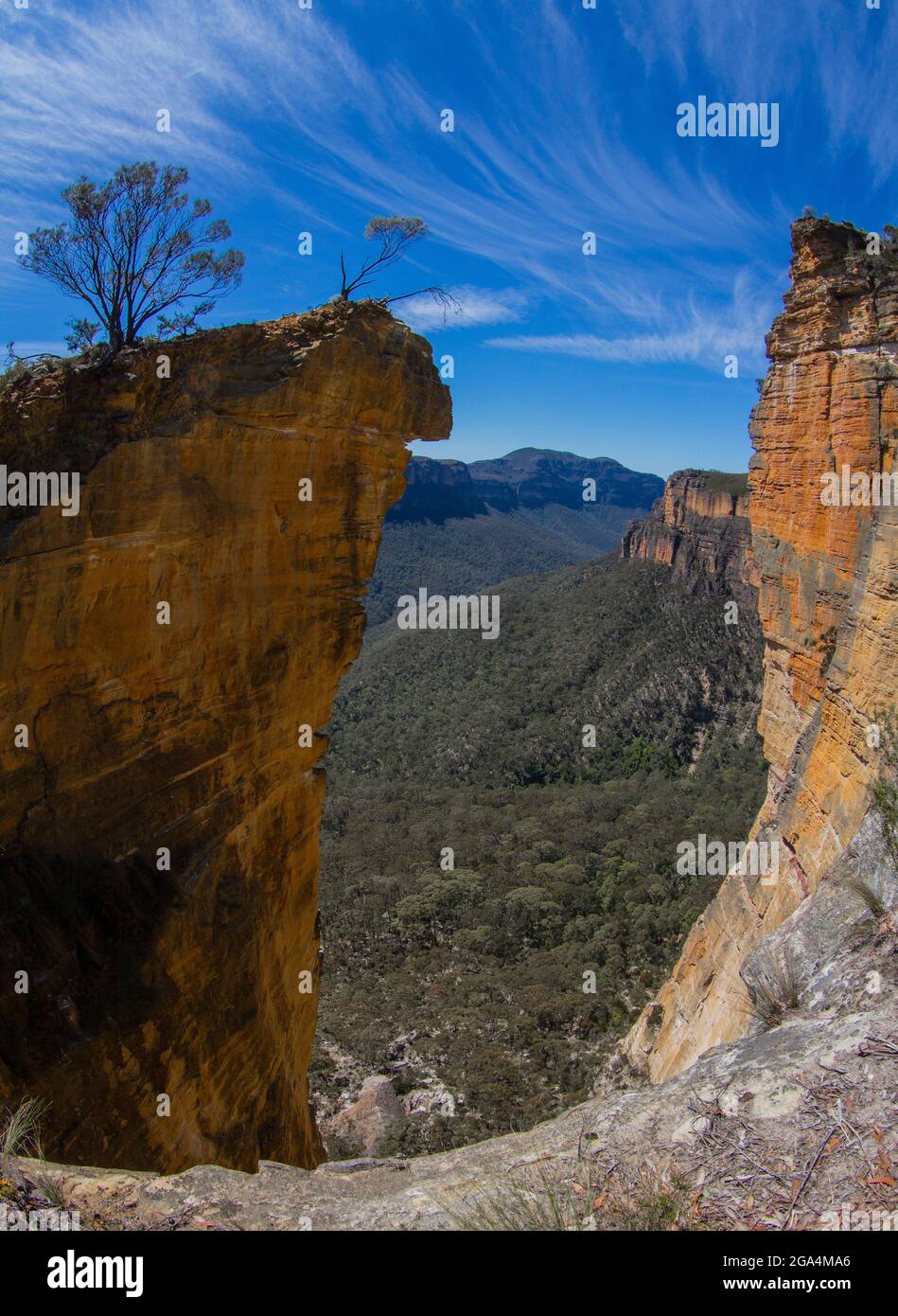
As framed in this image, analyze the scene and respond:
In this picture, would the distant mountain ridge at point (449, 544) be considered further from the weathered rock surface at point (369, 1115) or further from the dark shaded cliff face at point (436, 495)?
the weathered rock surface at point (369, 1115)

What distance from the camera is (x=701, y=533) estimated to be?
69.3m

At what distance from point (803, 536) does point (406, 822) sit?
34019mm

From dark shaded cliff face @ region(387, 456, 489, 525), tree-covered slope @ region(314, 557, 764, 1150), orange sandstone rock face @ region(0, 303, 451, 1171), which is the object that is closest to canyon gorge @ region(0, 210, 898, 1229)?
orange sandstone rock face @ region(0, 303, 451, 1171)

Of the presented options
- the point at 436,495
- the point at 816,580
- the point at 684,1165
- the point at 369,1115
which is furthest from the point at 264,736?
the point at 436,495

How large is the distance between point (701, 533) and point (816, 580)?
59.9 m

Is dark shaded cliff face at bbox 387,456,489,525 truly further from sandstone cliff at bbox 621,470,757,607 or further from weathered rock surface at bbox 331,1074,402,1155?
weathered rock surface at bbox 331,1074,402,1155

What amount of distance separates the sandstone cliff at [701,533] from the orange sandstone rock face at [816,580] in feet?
164

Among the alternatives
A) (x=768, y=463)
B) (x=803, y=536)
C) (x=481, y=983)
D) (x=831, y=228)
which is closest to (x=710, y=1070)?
(x=803, y=536)

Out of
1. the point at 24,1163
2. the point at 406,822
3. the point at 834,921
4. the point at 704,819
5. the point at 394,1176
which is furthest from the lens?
the point at 406,822

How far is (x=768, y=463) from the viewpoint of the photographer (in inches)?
538

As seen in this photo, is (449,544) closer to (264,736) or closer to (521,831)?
(521,831)

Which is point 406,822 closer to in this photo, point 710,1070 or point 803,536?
point 803,536

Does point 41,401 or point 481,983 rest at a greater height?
point 41,401

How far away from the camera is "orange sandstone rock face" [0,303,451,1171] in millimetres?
7660
